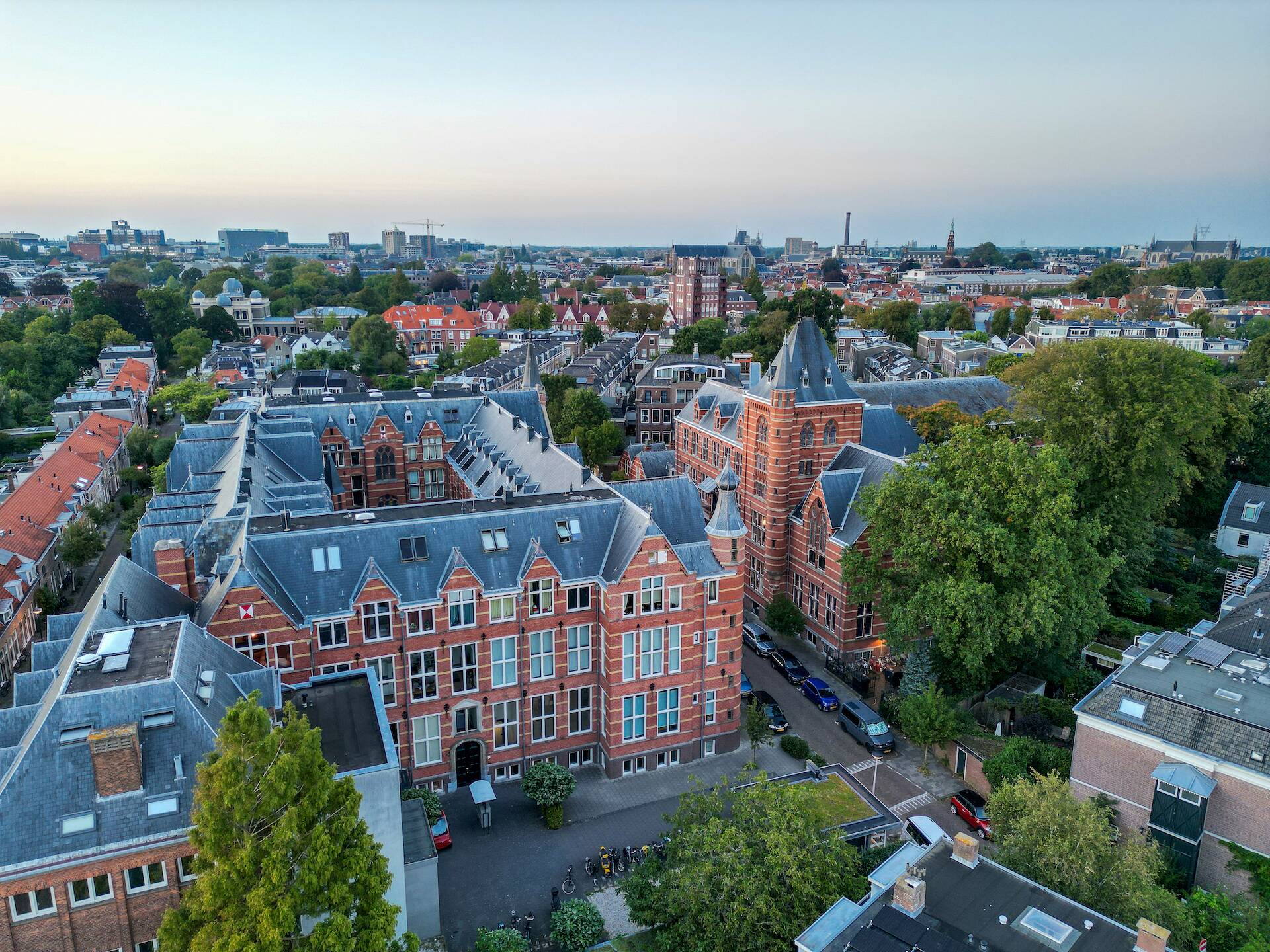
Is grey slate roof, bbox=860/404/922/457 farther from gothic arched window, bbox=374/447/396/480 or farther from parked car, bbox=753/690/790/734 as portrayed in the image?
gothic arched window, bbox=374/447/396/480

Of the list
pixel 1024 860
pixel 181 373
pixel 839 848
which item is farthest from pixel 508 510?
pixel 181 373

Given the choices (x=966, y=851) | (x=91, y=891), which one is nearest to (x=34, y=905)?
(x=91, y=891)

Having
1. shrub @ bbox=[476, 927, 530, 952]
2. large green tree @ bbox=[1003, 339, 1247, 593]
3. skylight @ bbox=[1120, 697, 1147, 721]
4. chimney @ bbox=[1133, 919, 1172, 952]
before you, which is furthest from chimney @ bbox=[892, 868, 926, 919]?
large green tree @ bbox=[1003, 339, 1247, 593]

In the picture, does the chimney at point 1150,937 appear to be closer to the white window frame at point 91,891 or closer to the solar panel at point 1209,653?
the solar panel at point 1209,653

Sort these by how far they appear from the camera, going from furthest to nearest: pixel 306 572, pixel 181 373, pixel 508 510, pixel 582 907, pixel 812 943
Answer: pixel 181 373 < pixel 508 510 < pixel 306 572 < pixel 582 907 < pixel 812 943

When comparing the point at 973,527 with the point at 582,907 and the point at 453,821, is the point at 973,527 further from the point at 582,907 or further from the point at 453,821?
the point at 453,821

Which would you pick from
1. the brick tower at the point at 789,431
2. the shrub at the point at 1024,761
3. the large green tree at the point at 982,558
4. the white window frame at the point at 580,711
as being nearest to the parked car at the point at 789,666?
the brick tower at the point at 789,431

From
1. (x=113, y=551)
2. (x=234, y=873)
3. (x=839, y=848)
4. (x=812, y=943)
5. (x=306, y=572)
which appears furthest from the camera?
(x=113, y=551)
